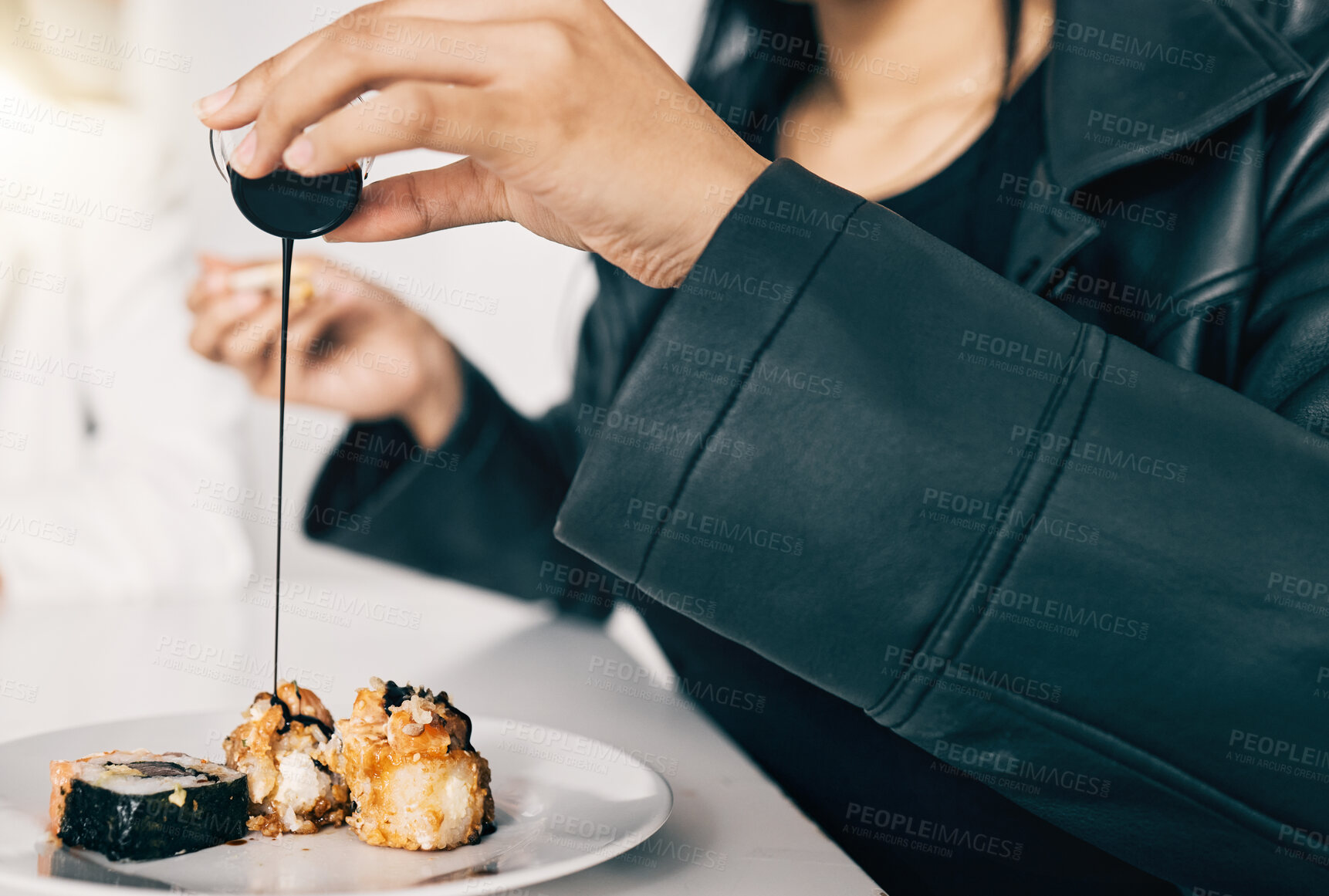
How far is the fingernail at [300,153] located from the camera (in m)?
0.48

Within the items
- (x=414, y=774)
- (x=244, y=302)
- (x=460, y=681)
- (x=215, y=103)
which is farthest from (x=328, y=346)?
(x=414, y=774)

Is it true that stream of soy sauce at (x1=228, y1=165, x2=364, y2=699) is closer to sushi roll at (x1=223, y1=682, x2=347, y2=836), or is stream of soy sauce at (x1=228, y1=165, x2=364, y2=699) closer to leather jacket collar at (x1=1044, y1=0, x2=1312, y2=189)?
sushi roll at (x1=223, y1=682, x2=347, y2=836)

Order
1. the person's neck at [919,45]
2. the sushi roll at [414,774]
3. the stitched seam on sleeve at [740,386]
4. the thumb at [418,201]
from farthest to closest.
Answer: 1. the person's neck at [919,45]
2. the thumb at [418,201]
3. the sushi roll at [414,774]
4. the stitched seam on sleeve at [740,386]

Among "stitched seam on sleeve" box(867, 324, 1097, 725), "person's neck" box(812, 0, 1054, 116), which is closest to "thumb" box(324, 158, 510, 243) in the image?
"stitched seam on sleeve" box(867, 324, 1097, 725)

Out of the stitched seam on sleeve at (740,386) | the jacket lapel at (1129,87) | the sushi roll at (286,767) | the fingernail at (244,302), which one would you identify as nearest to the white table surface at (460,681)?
the sushi roll at (286,767)

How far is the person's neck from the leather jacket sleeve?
0.80 m

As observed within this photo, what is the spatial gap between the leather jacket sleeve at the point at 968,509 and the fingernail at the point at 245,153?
25 centimetres

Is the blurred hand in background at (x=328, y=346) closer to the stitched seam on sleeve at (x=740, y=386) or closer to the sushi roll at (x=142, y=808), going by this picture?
the sushi roll at (x=142, y=808)

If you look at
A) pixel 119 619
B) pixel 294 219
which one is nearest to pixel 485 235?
pixel 119 619

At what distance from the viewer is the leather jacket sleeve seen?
1.37 feet

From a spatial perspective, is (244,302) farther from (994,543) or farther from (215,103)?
(994,543)

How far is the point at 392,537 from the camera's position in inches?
74.5

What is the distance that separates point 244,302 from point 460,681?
48cm

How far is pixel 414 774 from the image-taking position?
0.54 meters
